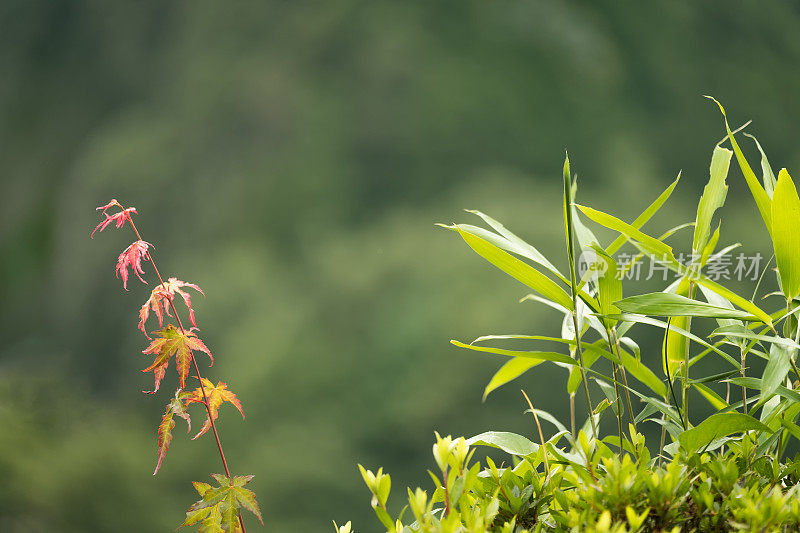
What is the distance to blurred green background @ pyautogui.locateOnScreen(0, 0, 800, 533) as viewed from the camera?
1.65m

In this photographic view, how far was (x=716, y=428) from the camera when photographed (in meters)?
0.69

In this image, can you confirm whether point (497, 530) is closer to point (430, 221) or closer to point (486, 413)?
point (486, 413)

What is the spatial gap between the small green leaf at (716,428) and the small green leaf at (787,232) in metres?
0.16

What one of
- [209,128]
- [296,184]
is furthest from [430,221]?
[209,128]

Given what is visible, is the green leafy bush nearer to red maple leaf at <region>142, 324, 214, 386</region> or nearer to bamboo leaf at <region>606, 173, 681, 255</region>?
bamboo leaf at <region>606, 173, 681, 255</region>

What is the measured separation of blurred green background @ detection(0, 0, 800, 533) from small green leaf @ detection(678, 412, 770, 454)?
37.9 inches

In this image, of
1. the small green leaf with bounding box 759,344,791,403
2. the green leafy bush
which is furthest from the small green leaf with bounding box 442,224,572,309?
the small green leaf with bounding box 759,344,791,403

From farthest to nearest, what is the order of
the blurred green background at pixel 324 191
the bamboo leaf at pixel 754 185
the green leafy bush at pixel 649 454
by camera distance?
the blurred green background at pixel 324 191, the bamboo leaf at pixel 754 185, the green leafy bush at pixel 649 454

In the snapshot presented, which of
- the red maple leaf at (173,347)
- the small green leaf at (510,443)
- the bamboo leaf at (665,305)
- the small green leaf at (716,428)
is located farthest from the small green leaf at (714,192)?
the red maple leaf at (173,347)

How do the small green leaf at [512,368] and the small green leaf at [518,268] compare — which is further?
the small green leaf at [512,368]

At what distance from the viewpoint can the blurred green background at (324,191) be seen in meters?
1.65

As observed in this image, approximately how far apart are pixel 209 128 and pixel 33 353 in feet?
2.68

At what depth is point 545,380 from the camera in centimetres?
167

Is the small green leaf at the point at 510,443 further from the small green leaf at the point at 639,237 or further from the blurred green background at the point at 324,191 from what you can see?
the blurred green background at the point at 324,191
